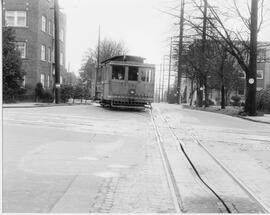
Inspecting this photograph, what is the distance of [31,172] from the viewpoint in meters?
7.77

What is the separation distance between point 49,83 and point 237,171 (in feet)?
121

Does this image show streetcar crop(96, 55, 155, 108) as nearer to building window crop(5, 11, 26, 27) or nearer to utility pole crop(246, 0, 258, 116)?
utility pole crop(246, 0, 258, 116)

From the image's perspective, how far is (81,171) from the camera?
320 inches

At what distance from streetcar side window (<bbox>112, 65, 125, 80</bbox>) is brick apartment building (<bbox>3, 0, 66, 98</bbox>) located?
10.5 meters

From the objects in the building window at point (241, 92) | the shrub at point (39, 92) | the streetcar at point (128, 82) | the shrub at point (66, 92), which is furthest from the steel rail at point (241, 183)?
the building window at point (241, 92)

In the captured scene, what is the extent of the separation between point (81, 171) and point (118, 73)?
1842 cm

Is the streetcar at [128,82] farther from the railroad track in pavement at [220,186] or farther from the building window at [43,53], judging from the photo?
the building window at [43,53]

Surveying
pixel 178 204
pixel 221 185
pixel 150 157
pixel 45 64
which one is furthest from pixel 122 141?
pixel 45 64

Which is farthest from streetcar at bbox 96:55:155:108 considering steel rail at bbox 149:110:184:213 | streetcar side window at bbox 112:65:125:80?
steel rail at bbox 149:110:184:213

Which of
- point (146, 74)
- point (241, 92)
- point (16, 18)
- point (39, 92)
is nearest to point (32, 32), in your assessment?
point (16, 18)

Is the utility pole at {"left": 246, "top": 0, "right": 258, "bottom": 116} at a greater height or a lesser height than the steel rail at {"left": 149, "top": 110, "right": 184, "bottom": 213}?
greater

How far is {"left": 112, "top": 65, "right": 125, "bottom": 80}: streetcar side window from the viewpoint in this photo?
86.3 ft

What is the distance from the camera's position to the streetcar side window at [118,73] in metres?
26.3

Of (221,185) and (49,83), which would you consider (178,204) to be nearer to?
(221,185)
